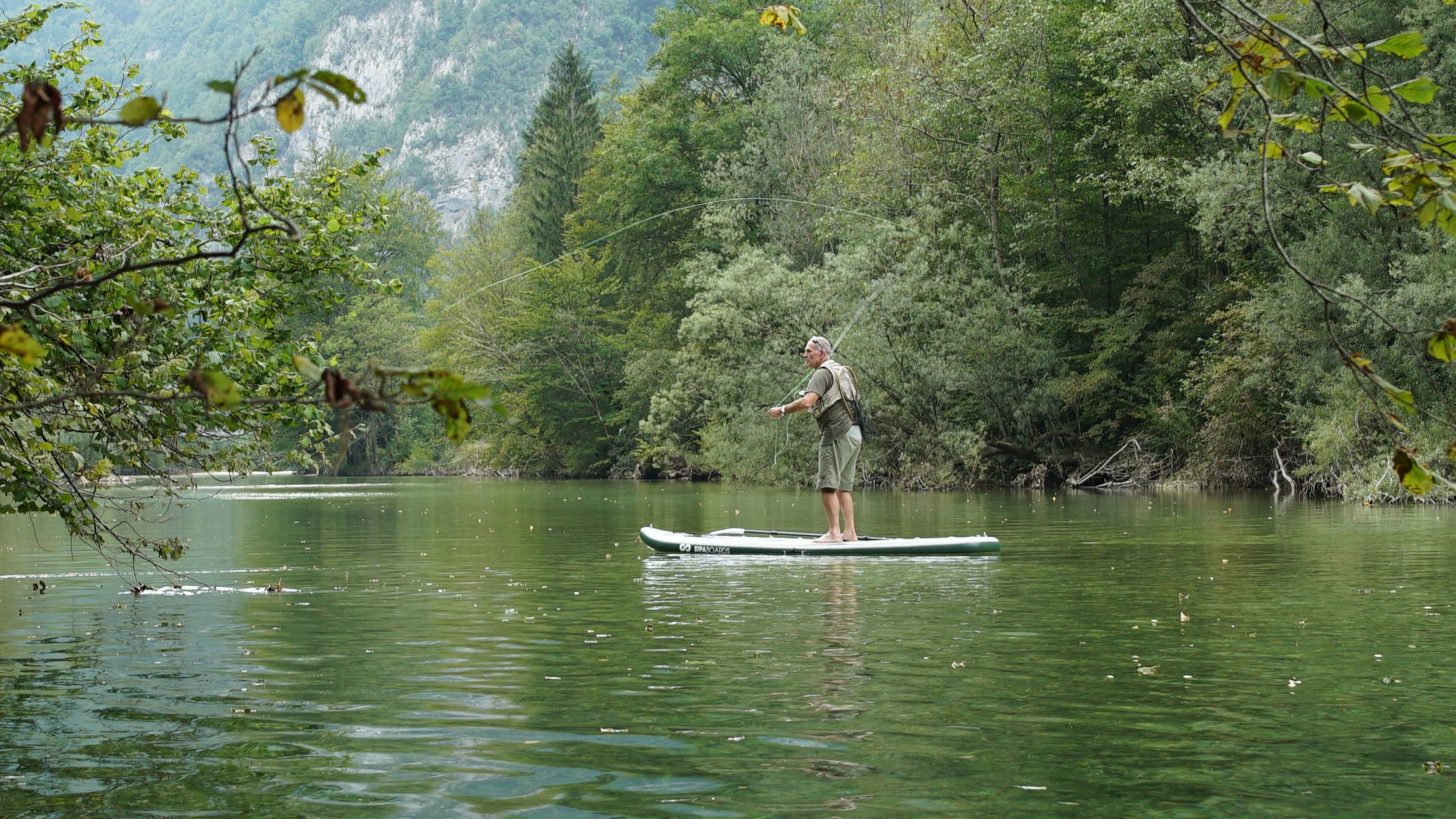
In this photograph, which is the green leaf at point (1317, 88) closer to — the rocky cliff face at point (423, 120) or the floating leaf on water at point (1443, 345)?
the floating leaf on water at point (1443, 345)

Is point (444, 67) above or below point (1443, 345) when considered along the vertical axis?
above

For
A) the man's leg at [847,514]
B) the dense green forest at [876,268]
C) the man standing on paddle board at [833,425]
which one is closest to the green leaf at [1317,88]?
the dense green forest at [876,268]

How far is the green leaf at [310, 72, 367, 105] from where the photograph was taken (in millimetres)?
2402

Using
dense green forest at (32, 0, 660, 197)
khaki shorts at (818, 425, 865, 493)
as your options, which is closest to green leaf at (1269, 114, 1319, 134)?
khaki shorts at (818, 425, 865, 493)

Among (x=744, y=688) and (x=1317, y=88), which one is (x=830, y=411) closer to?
(x=744, y=688)

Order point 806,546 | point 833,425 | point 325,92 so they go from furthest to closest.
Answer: point 833,425 → point 806,546 → point 325,92

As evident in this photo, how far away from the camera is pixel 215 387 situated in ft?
7.47

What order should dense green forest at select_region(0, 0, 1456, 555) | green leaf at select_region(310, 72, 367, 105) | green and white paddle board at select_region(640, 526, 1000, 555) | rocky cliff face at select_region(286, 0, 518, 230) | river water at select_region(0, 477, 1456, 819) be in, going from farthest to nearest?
rocky cliff face at select_region(286, 0, 518, 230) < green and white paddle board at select_region(640, 526, 1000, 555) < dense green forest at select_region(0, 0, 1456, 555) < river water at select_region(0, 477, 1456, 819) < green leaf at select_region(310, 72, 367, 105)

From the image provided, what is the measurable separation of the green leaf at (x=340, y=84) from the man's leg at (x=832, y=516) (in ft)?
40.0

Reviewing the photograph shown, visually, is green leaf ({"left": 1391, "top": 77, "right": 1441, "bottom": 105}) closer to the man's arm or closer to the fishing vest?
the man's arm

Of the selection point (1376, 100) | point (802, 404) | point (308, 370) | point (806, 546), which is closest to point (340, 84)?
point (308, 370)

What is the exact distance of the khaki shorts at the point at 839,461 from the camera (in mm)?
15172

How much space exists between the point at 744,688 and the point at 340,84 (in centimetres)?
476

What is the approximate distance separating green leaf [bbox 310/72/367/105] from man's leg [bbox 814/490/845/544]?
1218cm
